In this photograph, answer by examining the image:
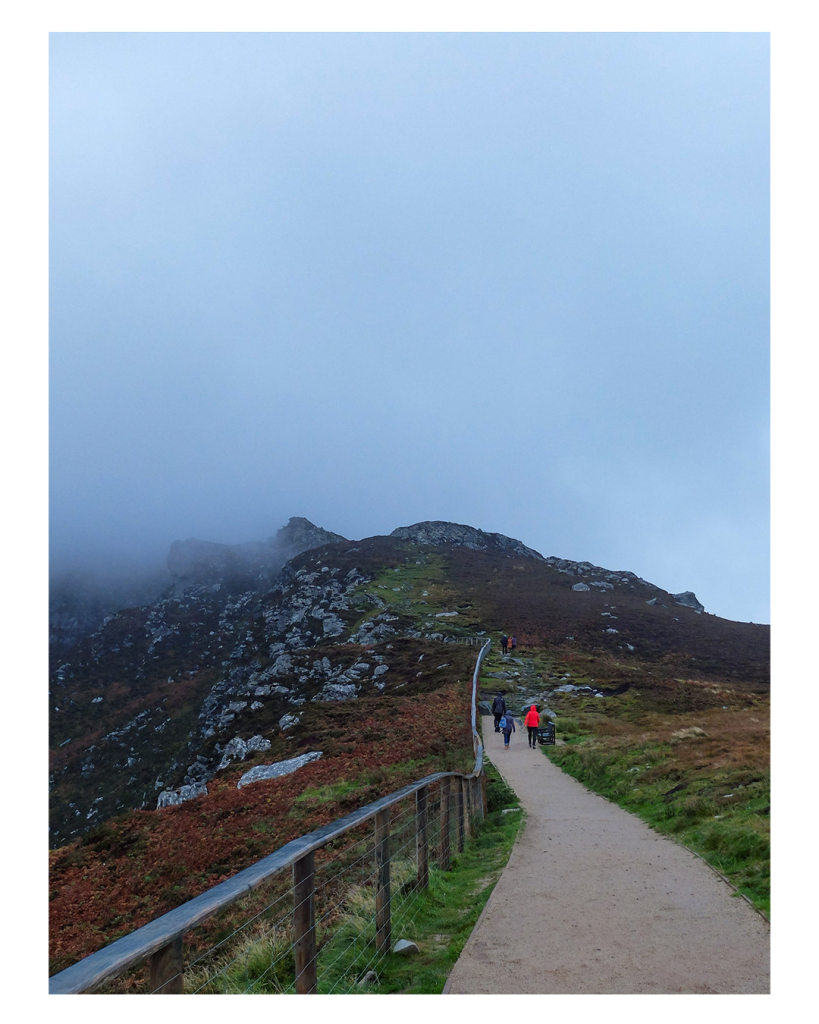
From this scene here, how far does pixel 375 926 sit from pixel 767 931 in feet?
11.7

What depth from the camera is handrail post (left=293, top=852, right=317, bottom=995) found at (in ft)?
14.2

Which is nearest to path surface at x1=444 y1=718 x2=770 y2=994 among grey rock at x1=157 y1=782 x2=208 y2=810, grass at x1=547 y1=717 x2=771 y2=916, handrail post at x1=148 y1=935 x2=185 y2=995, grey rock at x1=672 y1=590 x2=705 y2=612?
grass at x1=547 y1=717 x2=771 y2=916

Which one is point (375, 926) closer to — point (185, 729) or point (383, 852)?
point (383, 852)

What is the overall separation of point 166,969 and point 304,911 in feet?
6.07

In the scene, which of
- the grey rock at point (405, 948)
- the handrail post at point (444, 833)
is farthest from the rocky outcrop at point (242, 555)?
the grey rock at point (405, 948)

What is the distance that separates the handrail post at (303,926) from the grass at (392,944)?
199 mm

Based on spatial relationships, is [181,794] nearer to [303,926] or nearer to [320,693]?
[320,693]

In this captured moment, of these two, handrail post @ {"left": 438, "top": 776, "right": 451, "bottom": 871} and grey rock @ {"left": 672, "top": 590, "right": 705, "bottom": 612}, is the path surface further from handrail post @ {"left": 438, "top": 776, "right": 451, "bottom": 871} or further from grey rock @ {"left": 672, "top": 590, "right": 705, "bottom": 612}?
grey rock @ {"left": 672, "top": 590, "right": 705, "bottom": 612}

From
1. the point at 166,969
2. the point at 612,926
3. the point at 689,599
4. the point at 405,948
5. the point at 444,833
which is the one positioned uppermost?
the point at 166,969

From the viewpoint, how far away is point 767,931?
6.04m

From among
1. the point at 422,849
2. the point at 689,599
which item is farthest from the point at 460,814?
the point at 689,599

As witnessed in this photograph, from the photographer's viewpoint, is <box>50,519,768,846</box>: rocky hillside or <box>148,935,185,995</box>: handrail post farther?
<box>50,519,768,846</box>: rocky hillside

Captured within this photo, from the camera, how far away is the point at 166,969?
2709 mm

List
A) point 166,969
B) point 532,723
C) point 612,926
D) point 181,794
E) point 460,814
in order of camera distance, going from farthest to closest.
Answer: point 532,723 < point 181,794 < point 460,814 < point 612,926 < point 166,969
